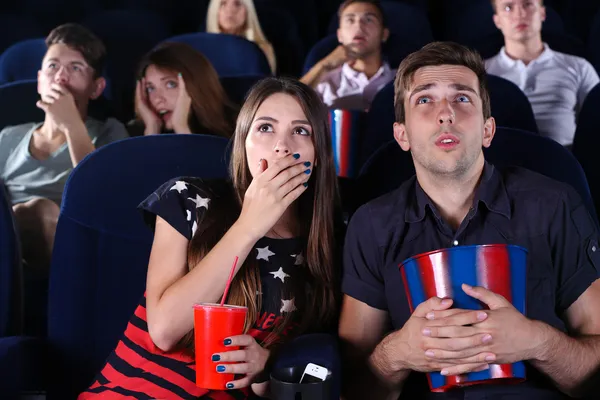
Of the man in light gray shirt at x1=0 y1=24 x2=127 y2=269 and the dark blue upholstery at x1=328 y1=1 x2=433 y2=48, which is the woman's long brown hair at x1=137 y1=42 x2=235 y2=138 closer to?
the man in light gray shirt at x1=0 y1=24 x2=127 y2=269

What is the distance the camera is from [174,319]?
981mm

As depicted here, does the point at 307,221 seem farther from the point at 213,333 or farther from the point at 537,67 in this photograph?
the point at 537,67

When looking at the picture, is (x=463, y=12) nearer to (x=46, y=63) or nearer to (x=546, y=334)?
(x=46, y=63)

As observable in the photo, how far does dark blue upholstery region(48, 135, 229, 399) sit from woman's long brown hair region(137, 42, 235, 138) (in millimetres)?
522

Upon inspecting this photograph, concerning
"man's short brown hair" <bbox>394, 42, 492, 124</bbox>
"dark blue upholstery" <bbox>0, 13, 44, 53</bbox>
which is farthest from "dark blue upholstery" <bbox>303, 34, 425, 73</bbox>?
"dark blue upholstery" <bbox>0, 13, 44, 53</bbox>

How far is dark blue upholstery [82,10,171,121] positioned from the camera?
8.40ft

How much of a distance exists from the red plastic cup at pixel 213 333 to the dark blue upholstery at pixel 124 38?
1.69 meters

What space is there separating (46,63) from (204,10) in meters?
1.55

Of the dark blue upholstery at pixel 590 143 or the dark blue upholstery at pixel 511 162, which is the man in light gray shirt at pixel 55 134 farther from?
the dark blue upholstery at pixel 590 143

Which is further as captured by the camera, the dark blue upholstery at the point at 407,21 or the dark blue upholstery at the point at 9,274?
the dark blue upholstery at the point at 407,21

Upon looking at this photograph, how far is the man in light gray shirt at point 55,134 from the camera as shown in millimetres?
1709

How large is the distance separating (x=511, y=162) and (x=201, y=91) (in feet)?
2.76

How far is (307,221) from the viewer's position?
1.14 meters

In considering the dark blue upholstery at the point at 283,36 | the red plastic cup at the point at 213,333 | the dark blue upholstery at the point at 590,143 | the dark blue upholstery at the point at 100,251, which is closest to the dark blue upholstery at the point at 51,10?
the dark blue upholstery at the point at 283,36
